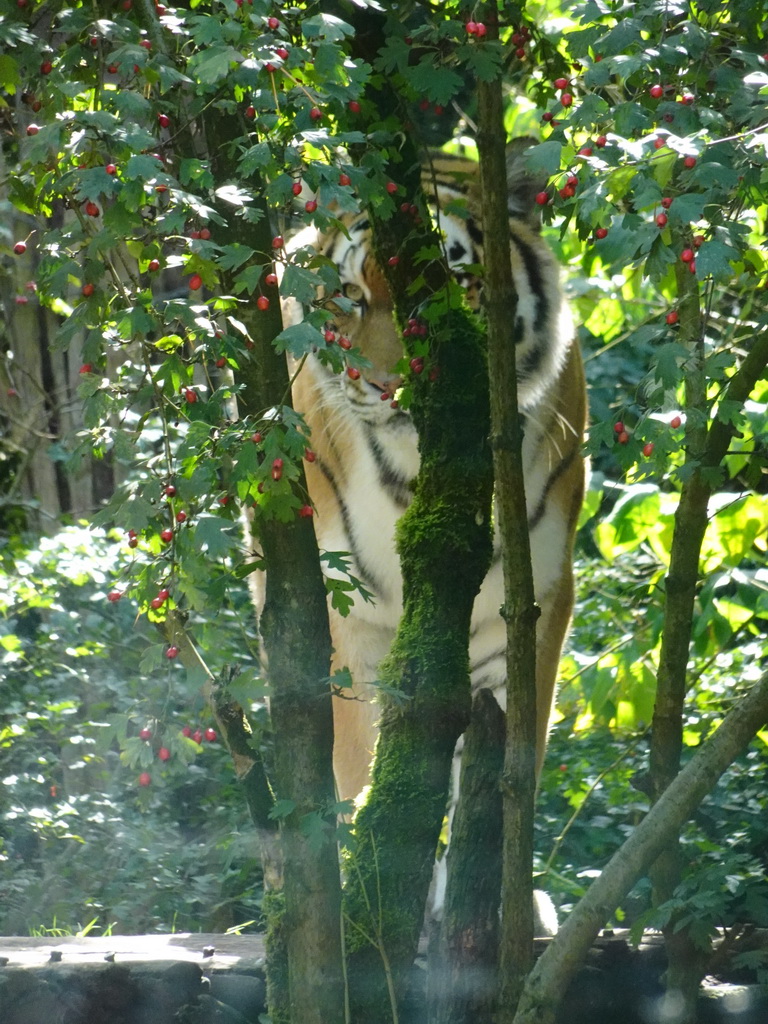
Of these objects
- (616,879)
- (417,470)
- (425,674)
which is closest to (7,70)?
(425,674)

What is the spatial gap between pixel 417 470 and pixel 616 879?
62.2 inches

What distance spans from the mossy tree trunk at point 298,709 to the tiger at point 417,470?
1136 mm

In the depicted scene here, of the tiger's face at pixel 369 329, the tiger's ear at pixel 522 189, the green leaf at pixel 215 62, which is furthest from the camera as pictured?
the tiger's ear at pixel 522 189

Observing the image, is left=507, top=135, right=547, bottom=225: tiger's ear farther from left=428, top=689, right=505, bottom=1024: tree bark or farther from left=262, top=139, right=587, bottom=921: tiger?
left=428, top=689, right=505, bottom=1024: tree bark

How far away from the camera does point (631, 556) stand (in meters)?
5.49

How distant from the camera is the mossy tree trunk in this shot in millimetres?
2227

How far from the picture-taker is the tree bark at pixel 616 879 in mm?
2172

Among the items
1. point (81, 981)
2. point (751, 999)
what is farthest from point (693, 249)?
point (81, 981)

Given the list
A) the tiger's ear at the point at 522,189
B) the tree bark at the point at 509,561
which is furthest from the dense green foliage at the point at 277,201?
the tiger's ear at the point at 522,189

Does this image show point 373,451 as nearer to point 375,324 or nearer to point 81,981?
point 375,324

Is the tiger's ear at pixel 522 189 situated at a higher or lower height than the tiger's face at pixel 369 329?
higher

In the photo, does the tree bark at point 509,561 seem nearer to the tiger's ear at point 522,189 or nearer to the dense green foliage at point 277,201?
the dense green foliage at point 277,201

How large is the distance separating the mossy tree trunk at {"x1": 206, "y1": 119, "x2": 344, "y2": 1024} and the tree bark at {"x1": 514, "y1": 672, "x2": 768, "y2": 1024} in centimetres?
35

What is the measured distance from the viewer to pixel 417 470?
3537mm
